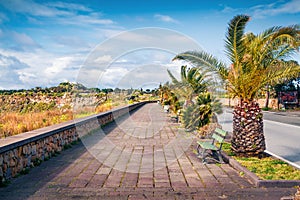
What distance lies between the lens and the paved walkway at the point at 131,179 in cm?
487

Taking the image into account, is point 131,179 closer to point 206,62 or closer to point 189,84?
point 206,62

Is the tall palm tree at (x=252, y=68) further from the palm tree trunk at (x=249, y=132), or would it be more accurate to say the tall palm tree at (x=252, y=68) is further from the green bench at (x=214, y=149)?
the green bench at (x=214, y=149)

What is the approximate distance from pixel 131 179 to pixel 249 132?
3.26 metres

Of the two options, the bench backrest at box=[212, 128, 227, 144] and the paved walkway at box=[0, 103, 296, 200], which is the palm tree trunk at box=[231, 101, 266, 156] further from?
the paved walkway at box=[0, 103, 296, 200]

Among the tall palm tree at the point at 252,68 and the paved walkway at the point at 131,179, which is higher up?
the tall palm tree at the point at 252,68

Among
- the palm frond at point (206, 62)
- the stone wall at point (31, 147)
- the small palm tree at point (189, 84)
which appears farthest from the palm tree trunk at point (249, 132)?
the small palm tree at point (189, 84)

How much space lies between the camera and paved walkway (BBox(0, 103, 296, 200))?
16.0 feet

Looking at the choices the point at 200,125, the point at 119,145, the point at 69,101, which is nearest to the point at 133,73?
the point at 69,101

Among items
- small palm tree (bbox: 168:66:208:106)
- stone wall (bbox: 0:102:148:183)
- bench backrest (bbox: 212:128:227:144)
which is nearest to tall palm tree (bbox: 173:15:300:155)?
bench backrest (bbox: 212:128:227:144)

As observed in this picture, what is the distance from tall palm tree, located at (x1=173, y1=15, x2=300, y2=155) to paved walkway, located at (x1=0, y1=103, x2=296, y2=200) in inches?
45.5

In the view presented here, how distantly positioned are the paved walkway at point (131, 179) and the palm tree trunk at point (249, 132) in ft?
3.01

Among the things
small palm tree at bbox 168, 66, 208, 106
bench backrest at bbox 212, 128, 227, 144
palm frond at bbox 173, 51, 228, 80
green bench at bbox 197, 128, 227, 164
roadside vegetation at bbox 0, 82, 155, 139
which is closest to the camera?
green bench at bbox 197, 128, 227, 164

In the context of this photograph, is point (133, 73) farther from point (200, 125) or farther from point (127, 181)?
point (127, 181)

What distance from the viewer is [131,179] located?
5.76 meters
